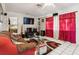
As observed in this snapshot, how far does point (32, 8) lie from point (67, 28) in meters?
1.00

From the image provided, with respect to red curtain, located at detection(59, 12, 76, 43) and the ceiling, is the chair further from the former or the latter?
red curtain, located at detection(59, 12, 76, 43)

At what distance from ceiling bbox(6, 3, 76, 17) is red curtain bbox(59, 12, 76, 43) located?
288 millimetres

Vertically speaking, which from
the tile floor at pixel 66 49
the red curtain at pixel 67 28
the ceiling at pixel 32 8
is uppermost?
the ceiling at pixel 32 8

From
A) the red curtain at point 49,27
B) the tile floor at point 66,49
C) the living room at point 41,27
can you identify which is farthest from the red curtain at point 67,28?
the red curtain at point 49,27

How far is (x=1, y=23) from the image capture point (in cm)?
252

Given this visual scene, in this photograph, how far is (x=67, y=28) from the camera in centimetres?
269

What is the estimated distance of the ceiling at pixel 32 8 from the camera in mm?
2482

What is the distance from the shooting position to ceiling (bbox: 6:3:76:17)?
8.14 feet

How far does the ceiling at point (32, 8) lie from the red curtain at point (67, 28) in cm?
29

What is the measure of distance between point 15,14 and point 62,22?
3.85 ft

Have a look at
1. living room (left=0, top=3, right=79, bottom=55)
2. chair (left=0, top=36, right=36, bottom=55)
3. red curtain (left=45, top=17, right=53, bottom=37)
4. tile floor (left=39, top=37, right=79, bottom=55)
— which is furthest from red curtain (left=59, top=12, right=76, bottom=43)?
chair (left=0, top=36, right=36, bottom=55)

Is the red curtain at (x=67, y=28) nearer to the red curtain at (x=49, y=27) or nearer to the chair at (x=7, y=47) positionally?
the red curtain at (x=49, y=27)

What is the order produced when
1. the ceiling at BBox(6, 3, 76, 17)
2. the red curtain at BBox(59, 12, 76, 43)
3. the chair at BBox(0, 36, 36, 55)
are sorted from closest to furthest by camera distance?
1. the chair at BBox(0, 36, 36, 55)
2. the ceiling at BBox(6, 3, 76, 17)
3. the red curtain at BBox(59, 12, 76, 43)
